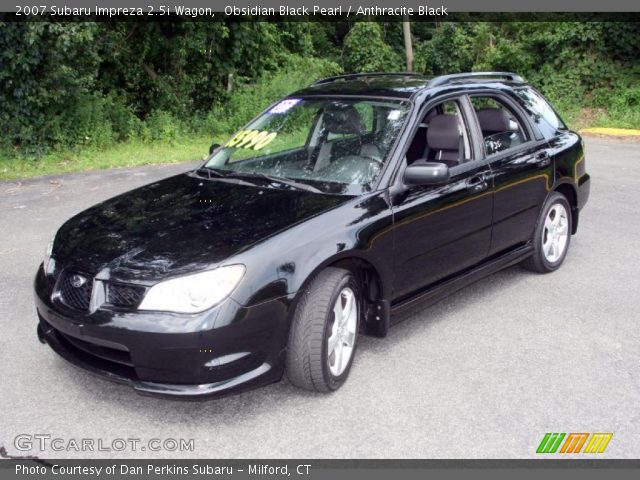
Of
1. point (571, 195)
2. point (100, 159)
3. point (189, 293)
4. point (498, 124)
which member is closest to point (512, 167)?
point (498, 124)

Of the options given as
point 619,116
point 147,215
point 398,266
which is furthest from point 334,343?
point 619,116

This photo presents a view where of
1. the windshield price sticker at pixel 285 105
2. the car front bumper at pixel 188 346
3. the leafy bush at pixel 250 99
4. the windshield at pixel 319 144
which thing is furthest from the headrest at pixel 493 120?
the leafy bush at pixel 250 99

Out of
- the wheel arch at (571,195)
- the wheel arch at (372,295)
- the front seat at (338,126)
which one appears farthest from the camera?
the wheel arch at (571,195)

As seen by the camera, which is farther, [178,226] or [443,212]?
[443,212]

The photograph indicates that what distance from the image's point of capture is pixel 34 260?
6.78 meters

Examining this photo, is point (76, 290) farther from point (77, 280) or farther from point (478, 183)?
point (478, 183)

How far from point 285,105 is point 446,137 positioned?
4.16 ft

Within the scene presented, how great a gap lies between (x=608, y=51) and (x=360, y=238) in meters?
16.6

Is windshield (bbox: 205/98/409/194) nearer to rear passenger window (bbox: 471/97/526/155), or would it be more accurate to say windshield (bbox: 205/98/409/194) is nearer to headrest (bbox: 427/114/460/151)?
headrest (bbox: 427/114/460/151)

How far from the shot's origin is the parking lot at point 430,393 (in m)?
3.64

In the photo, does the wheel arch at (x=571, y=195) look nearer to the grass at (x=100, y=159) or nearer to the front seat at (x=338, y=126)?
the front seat at (x=338, y=126)

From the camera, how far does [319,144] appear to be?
5.04 metres

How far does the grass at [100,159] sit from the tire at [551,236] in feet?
25.6

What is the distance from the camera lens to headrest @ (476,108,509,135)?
563 centimetres
